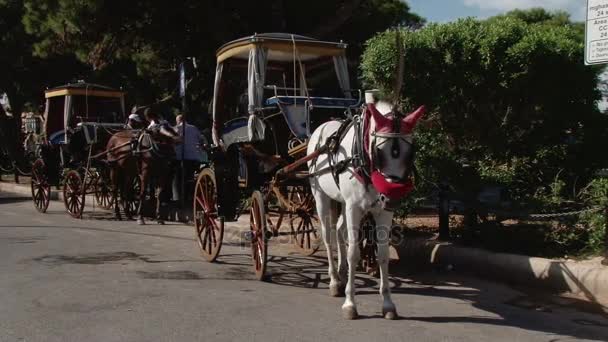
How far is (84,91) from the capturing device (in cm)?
1442

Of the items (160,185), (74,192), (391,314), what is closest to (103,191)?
(74,192)

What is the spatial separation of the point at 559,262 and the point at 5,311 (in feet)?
18.4

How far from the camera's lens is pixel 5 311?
6.07m

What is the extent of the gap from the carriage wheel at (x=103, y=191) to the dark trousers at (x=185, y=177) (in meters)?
1.39

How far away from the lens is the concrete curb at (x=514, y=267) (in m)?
6.63

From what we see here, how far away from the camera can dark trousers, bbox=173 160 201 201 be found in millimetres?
13562

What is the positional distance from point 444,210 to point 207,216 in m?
3.15

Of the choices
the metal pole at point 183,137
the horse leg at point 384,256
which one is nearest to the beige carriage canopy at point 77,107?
the metal pole at point 183,137

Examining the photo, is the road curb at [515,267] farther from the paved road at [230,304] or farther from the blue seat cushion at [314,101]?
the blue seat cushion at [314,101]

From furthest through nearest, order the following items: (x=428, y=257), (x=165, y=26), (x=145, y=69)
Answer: (x=145, y=69), (x=165, y=26), (x=428, y=257)

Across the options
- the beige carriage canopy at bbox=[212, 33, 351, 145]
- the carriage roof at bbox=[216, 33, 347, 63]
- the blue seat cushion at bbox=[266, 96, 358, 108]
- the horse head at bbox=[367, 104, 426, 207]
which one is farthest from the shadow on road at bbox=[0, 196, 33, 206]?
the horse head at bbox=[367, 104, 426, 207]

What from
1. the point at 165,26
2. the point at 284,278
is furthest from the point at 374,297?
the point at 165,26

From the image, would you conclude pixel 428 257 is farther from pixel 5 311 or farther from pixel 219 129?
pixel 5 311

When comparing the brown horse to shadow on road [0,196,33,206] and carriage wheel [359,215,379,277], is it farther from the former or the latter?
carriage wheel [359,215,379,277]
